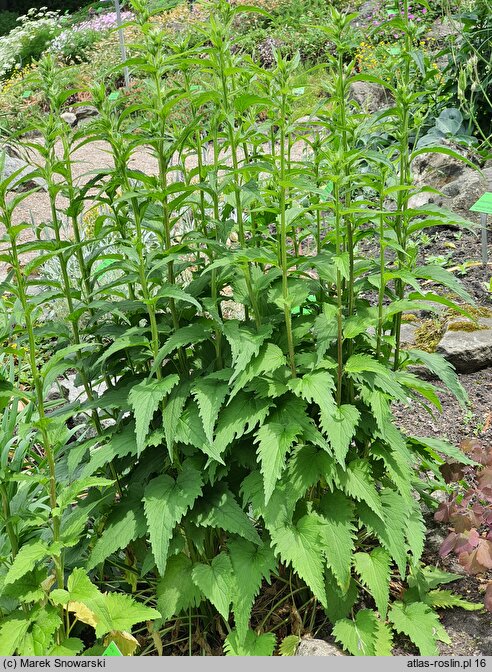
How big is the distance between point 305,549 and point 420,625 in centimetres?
50

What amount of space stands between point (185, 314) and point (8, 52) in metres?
14.8

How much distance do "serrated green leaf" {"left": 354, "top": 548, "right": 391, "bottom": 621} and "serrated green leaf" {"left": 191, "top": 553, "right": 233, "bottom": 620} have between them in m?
0.40

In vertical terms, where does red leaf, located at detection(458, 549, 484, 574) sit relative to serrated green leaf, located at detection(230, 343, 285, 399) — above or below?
below

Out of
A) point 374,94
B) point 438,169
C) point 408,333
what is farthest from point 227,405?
point 374,94

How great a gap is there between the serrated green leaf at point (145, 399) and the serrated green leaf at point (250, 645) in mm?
658

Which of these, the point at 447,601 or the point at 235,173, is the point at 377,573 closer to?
the point at 447,601

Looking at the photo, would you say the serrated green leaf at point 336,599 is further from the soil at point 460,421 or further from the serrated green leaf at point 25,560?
the serrated green leaf at point 25,560

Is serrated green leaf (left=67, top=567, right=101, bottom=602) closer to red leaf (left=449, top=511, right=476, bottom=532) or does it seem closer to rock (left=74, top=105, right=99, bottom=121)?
red leaf (left=449, top=511, right=476, bottom=532)

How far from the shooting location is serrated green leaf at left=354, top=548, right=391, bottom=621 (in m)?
2.22

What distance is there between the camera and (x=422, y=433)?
323 centimetres

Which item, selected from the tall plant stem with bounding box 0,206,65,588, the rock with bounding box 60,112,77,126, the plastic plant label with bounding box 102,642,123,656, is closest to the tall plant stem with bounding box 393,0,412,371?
the tall plant stem with bounding box 0,206,65,588

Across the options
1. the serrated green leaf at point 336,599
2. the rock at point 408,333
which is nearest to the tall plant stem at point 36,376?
the serrated green leaf at point 336,599

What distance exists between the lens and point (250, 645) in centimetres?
225

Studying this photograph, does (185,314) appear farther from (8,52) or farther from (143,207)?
(8,52)
